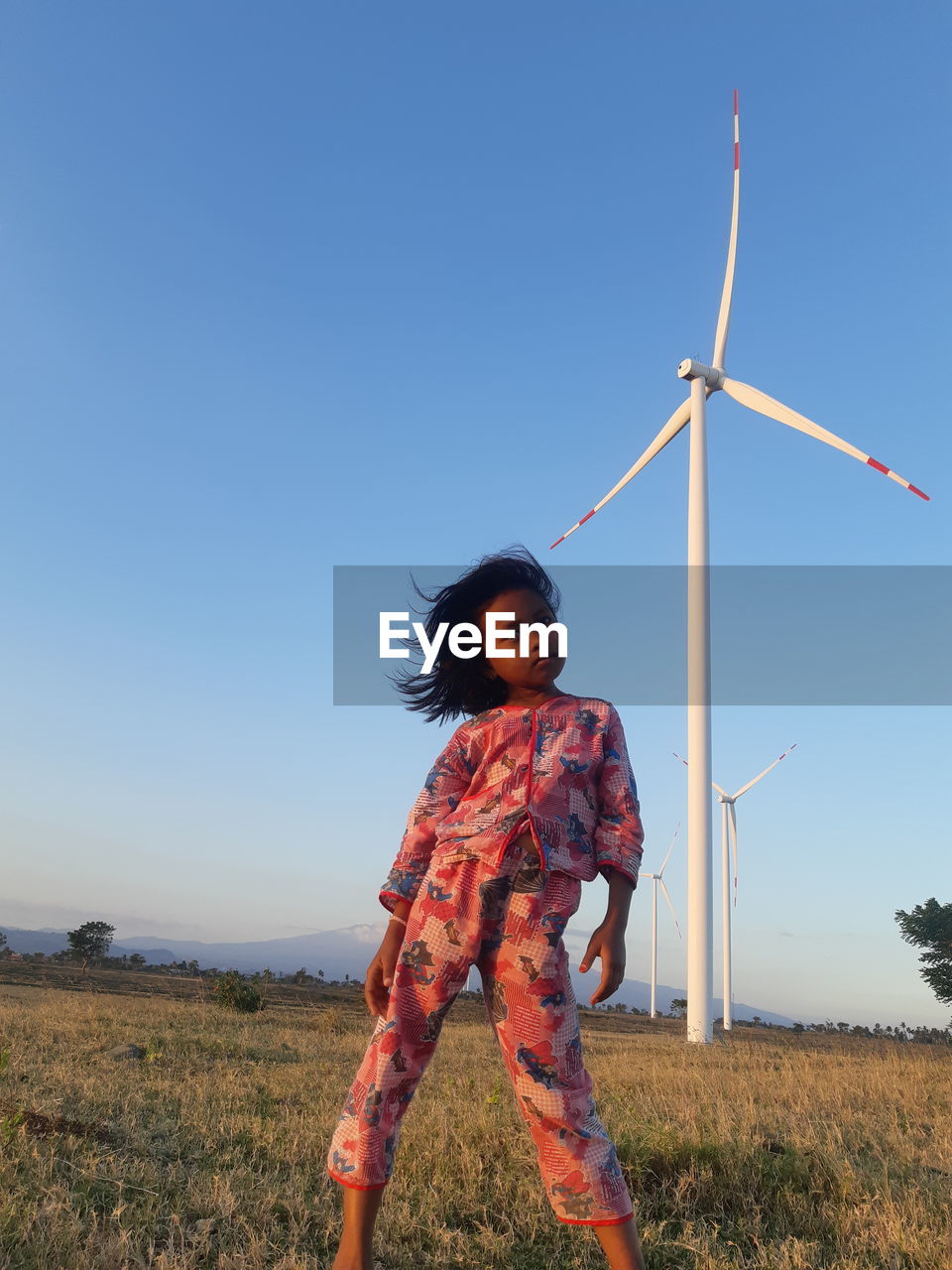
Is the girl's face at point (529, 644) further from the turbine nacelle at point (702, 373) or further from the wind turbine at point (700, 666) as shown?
the turbine nacelle at point (702, 373)

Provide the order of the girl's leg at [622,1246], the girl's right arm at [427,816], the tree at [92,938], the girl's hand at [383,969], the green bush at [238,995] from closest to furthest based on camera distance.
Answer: the girl's leg at [622,1246]
the girl's hand at [383,969]
the girl's right arm at [427,816]
the green bush at [238,995]
the tree at [92,938]

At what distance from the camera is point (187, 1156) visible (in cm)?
477

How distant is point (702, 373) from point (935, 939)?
95.9 feet

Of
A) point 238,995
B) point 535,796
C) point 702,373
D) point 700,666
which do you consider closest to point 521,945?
point 535,796

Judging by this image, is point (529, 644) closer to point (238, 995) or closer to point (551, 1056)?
point (551, 1056)

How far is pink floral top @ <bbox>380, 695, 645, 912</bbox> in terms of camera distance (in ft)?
10.6

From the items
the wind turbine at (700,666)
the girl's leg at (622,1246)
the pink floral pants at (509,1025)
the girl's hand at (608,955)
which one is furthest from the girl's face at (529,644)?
the wind turbine at (700,666)

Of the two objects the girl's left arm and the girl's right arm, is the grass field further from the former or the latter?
the girl's left arm

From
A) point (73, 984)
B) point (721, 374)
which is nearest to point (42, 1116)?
point (73, 984)

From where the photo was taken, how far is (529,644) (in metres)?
3.72

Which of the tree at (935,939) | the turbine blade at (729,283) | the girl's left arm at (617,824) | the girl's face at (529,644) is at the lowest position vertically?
the tree at (935,939)

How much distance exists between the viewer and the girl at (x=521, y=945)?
10.0 ft

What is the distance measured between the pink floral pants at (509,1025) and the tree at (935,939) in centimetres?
4317

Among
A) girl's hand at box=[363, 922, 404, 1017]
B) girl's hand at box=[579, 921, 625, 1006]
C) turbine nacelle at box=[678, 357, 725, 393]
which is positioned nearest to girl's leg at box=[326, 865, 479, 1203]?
girl's hand at box=[363, 922, 404, 1017]
